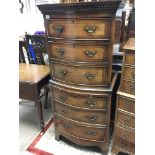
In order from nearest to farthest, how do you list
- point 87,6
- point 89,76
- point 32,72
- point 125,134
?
point 87,6
point 89,76
point 125,134
point 32,72

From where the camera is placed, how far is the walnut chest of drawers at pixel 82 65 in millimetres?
1165

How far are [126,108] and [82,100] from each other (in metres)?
0.37

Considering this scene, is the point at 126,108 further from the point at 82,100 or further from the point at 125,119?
the point at 82,100

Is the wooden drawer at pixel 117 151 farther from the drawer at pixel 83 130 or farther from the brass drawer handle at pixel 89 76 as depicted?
the brass drawer handle at pixel 89 76

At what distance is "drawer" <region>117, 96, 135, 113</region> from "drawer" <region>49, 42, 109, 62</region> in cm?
37

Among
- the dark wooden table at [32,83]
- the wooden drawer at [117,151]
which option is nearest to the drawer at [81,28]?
the dark wooden table at [32,83]

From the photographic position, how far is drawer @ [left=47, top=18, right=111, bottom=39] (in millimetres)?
1162

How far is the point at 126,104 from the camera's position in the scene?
1376 millimetres

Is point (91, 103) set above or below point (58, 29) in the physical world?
below

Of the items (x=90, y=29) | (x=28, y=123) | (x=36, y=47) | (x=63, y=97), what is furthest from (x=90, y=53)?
(x=28, y=123)

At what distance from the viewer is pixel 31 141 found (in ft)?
6.10

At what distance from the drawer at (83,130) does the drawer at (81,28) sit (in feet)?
2.70
